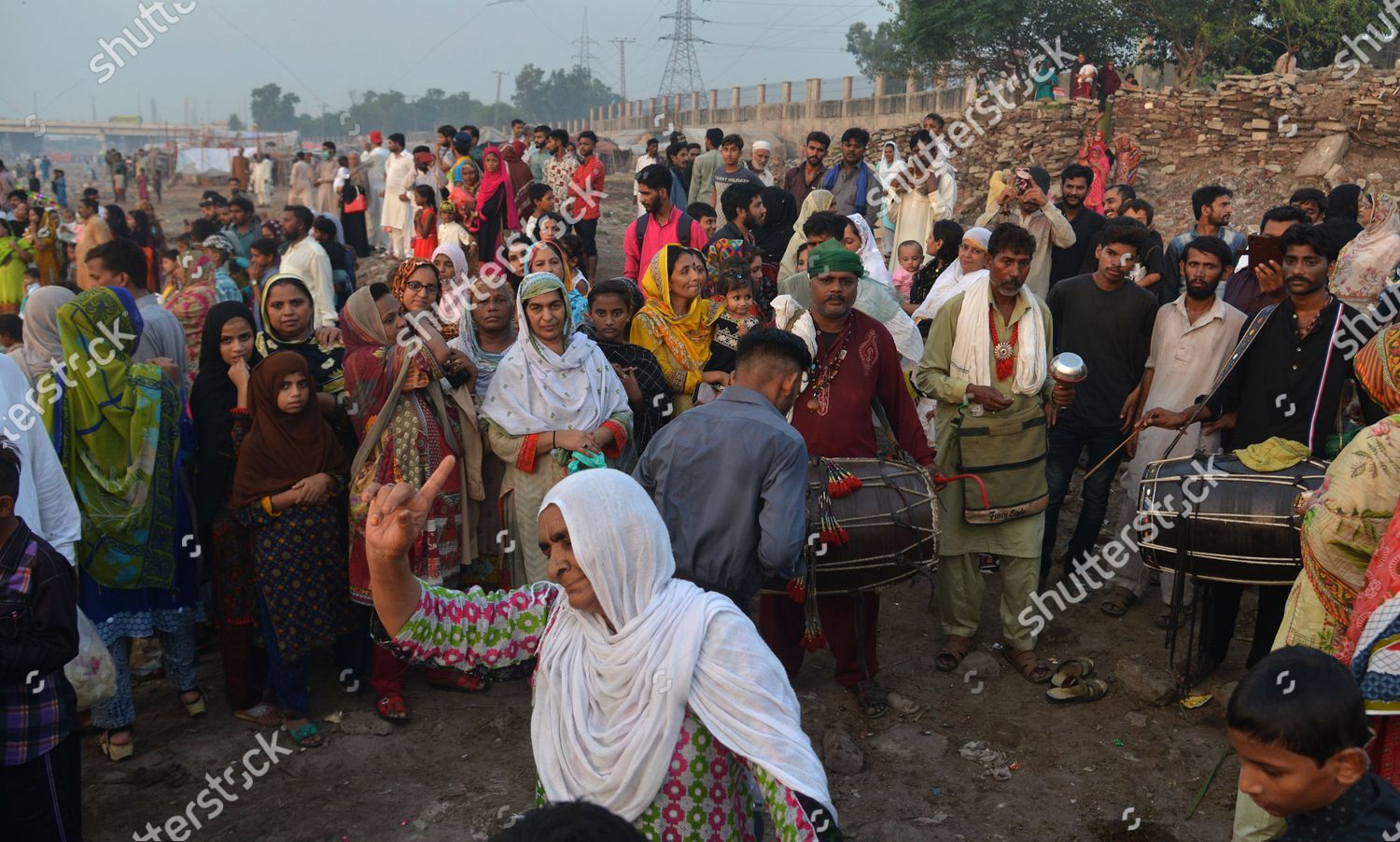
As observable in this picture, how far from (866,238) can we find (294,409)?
4.23 metres

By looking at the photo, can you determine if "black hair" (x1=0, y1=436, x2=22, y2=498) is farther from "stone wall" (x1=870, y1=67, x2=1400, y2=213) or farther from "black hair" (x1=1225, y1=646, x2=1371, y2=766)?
"stone wall" (x1=870, y1=67, x2=1400, y2=213)

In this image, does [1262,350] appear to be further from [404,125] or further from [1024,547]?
[404,125]

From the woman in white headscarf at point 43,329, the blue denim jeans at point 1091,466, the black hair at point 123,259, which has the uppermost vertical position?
the black hair at point 123,259

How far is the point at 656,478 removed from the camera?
3578mm

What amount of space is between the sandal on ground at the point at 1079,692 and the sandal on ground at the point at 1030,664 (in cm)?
10

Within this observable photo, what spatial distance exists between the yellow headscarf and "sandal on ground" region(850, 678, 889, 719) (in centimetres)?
181

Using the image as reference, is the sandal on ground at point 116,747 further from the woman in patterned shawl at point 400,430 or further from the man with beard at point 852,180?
the man with beard at point 852,180

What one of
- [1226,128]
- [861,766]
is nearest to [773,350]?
[861,766]

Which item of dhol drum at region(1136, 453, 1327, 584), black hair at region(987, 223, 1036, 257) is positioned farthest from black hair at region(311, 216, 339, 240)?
dhol drum at region(1136, 453, 1327, 584)

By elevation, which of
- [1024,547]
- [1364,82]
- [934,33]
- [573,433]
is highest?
[934,33]

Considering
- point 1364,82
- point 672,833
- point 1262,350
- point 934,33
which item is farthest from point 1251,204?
point 672,833

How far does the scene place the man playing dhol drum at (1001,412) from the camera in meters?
4.86

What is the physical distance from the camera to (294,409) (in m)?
4.40

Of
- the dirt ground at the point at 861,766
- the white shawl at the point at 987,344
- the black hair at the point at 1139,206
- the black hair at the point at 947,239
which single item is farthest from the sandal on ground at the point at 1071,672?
the black hair at the point at 1139,206
